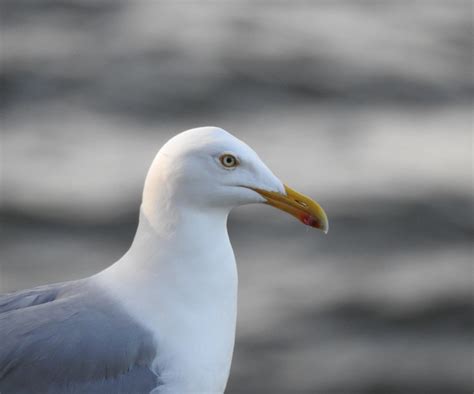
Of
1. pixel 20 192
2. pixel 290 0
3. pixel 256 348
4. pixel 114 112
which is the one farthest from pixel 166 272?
pixel 290 0

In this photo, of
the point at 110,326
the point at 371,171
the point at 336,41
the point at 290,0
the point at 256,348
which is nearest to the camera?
the point at 110,326

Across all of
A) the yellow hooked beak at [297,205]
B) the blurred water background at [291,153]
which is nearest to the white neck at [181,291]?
the yellow hooked beak at [297,205]

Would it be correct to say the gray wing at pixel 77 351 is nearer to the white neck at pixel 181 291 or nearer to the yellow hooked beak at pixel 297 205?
the white neck at pixel 181 291

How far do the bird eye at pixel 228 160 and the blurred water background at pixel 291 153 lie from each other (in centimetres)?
360

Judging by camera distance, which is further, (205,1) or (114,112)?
(205,1)

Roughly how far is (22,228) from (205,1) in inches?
150

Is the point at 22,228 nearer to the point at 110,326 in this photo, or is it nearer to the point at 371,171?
the point at 371,171

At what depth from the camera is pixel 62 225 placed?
7.70 meters

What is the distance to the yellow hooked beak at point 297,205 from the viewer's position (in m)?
3.17

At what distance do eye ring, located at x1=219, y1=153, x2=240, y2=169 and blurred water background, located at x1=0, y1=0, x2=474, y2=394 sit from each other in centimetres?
360

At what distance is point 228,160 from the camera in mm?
3084

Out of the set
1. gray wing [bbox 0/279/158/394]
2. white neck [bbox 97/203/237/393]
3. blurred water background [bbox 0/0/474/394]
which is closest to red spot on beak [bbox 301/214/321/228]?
white neck [bbox 97/203/237/393]

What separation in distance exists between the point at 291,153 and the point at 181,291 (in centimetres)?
503

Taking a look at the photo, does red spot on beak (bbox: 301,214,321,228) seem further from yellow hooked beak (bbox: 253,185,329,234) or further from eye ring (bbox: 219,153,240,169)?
eye ring (bbox: 219,153,240,169)
